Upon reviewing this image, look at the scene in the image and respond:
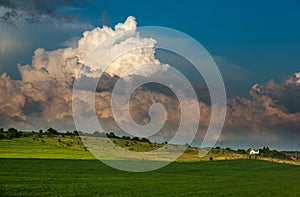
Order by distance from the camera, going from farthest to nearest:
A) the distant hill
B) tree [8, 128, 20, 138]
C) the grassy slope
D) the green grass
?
tree [8, 128, 20, 138]
the distant hill
the grassy slope
the green grass

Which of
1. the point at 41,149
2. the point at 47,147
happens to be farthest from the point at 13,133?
the point at 41,149

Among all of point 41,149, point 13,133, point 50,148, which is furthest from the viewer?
point 13,133

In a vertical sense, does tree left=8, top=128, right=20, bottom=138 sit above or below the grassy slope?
above

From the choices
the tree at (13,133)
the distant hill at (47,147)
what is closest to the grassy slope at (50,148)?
the distant hill at (47,147)

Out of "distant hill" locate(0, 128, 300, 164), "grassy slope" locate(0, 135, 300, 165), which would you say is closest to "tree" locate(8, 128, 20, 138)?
"distant hill" locate(0, 128, 300, 164)

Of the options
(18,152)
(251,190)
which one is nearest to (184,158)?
(18,152)

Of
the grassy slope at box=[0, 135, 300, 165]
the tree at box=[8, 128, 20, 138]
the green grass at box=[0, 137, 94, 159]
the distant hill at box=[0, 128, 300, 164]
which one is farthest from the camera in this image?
the tree at box=[8, 128, 20, 138]

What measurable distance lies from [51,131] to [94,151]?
3626cm

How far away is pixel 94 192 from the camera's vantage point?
48.1 meters

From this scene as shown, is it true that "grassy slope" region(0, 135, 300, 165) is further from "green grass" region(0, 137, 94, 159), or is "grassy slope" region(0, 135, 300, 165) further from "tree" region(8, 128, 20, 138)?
"tree" region(8, 128, 20, 138)

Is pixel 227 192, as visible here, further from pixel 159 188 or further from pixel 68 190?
pixel 68 190

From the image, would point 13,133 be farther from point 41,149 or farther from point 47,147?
point 41,149

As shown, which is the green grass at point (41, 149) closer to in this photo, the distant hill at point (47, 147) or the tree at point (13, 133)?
the distant hill at point (47, 147)

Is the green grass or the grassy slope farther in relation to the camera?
the grassy slope
